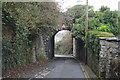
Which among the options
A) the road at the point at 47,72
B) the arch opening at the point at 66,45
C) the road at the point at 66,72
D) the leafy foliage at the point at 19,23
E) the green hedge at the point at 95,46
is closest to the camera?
A: the leafy foliage at the point at 19,23

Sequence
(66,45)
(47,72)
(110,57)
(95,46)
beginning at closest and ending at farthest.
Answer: (110,57) → (95,46) → (47,72) → (66,45)

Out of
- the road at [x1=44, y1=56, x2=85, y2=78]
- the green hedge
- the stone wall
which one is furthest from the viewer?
the road at [x1=44, y1=56, x2=85, y2=78]

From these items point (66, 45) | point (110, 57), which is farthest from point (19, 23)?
point (66, 45)

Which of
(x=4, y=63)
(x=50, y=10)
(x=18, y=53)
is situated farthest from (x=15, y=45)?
(x=50, y=10)

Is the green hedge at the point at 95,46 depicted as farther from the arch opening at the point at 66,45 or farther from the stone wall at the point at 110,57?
the arch opening at the point at 66,45

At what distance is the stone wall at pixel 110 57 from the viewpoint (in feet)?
19.8

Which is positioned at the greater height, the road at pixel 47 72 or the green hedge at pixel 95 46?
the green hedge at pixel 95 46

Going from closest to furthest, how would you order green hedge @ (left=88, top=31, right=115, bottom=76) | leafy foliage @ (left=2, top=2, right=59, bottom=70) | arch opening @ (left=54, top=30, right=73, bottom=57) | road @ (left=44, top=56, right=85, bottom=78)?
leafy foliage @ (left=2, top=2, right=59, bottom=70) < green hedge @ (left=88, top=31, right=115, bottom=76) < road @ (left=44, top=56, right=85, bottom=78) < arch opening @ (left=54, top=30, right=73, bottom=57)

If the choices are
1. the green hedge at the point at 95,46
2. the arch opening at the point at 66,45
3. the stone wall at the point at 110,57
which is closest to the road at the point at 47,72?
the green hedge at the point at 95,46

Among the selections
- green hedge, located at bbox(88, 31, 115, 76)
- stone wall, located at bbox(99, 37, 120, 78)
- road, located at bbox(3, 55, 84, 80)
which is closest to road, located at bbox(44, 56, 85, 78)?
road, located at bbox(3, 55, 84, 80)

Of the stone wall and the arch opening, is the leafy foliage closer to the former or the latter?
the stone wall

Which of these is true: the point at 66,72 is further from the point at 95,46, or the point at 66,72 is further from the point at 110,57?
the point at 110,57

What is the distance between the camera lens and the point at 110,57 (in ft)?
25.5

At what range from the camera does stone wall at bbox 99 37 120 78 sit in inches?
238
